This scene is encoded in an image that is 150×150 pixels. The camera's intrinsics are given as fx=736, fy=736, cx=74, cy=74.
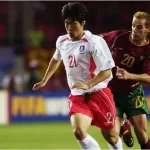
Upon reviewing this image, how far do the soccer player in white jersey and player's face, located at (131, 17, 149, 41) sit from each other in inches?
34.8

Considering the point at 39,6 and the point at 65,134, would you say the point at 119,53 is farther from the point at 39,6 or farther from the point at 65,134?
the point at 39,6

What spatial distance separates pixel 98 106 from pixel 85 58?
602 mm

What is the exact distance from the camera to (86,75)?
833 cm

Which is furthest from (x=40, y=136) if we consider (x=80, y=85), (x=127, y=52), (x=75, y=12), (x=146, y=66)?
(x=80, y=85)

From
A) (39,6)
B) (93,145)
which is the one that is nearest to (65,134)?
(93,145)

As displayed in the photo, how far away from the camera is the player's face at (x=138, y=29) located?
905cm

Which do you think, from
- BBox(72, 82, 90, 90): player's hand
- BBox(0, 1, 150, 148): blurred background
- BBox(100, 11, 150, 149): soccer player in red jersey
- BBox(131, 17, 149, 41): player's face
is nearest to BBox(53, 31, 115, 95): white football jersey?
BBox(72, 82, 90, 90): player's hand

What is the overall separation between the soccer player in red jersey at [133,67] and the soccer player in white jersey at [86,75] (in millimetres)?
596

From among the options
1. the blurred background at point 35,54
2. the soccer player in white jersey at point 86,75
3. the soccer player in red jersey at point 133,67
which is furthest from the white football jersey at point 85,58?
the blurred background at point 35,54

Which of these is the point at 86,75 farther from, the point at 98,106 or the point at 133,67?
the point at 133,67

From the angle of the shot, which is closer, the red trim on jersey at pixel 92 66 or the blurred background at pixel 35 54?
the red trim on jersey at pixel 92 66

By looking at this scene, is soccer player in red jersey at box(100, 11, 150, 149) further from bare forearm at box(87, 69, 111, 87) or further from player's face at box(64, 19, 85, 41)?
player's face at box(64, 19, 85, 41)

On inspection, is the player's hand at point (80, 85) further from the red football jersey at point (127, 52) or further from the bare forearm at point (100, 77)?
the red football jersey at point (127, 52)

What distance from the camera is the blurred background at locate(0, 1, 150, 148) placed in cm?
1925
